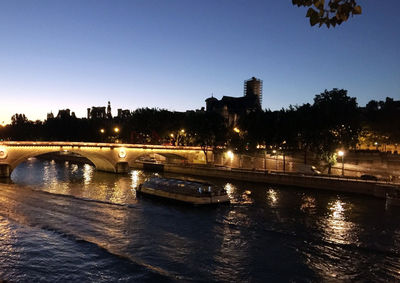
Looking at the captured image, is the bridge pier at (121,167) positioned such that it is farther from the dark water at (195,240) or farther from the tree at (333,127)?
the tree at (333,127)

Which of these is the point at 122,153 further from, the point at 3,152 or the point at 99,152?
the point at 3,152

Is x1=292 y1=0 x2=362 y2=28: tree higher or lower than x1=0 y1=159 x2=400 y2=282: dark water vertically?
higher

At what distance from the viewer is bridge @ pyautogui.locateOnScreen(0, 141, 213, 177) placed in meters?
59.6

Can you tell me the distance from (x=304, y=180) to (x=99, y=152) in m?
41.0

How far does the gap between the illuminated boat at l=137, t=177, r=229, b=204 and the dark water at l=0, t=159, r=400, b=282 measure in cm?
99

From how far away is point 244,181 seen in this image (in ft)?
198

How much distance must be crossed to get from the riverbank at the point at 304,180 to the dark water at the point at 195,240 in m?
3.62

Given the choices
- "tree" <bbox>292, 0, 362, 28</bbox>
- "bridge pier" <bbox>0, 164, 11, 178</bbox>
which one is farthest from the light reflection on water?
"bridge pier" <bbox>0, 164, 11, 178</bbox>

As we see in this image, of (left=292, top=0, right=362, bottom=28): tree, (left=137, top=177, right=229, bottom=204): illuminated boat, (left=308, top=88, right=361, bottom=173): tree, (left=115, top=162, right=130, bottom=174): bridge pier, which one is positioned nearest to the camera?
(left=292, top=0, right=362, bottom=28): tree

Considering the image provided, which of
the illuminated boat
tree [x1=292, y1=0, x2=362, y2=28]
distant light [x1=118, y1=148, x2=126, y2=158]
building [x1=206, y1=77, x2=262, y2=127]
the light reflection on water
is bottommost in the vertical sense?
the light reflection on water

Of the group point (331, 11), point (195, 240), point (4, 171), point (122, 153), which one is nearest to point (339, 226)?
point (195, 240)

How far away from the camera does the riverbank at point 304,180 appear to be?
44500mm

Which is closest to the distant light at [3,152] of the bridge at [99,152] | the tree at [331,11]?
the bridge at [99,152]

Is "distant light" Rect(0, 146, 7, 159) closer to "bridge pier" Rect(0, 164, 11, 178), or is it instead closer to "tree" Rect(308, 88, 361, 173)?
"bridge pier" Rect(0, 164, 11, 178)
